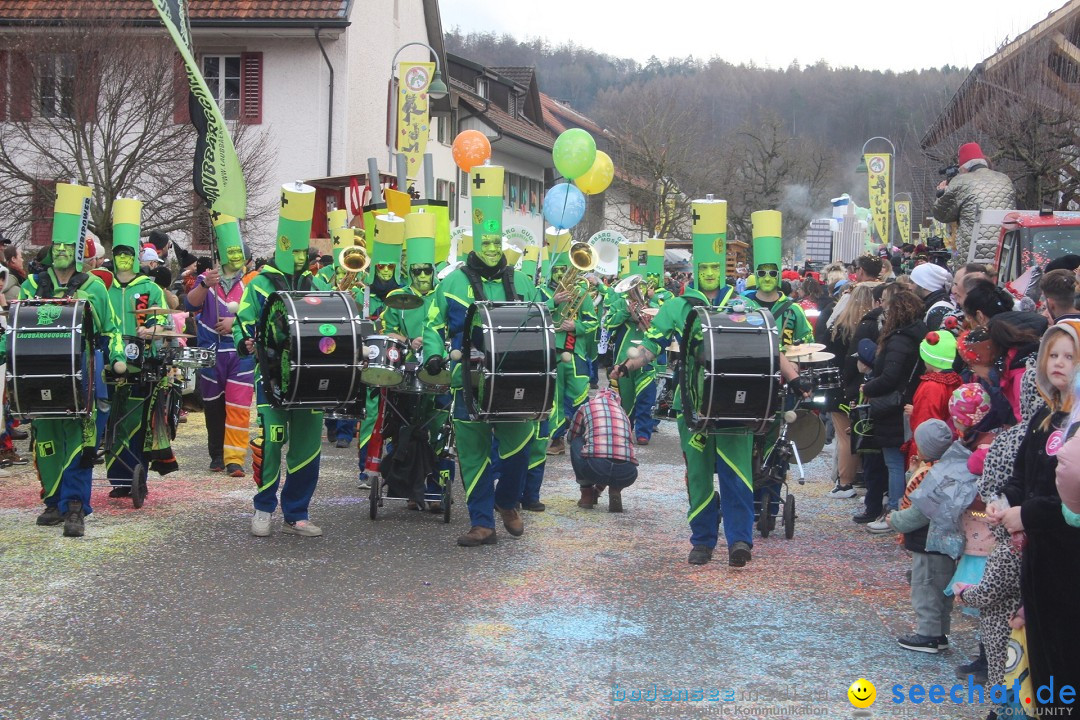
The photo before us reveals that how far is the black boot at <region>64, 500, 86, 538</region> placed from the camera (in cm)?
779

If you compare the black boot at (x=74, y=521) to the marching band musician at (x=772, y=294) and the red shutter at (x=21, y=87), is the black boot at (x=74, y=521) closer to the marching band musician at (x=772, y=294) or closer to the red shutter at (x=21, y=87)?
the marching band musician at (x=772, y=294)

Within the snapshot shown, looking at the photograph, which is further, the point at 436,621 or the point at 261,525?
the point at 261,525

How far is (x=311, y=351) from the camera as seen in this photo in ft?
24.8

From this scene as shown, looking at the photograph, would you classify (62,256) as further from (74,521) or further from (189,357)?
(74,521)

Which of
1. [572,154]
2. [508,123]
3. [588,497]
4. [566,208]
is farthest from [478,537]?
[508,123]

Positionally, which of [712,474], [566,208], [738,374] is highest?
[566,208]

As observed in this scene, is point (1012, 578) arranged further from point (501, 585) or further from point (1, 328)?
point (1, 328)

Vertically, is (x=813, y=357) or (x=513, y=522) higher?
(x=813, y=357)

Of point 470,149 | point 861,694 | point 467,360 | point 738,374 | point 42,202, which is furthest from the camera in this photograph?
point 42,202

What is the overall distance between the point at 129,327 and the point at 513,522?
3.15 metres

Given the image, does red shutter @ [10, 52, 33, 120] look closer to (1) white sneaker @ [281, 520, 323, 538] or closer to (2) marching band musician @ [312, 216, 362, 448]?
(2) marching band musician @ [312, 216, 362, 448]

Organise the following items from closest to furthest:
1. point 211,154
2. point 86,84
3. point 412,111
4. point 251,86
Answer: point 211,154 < point 412,111 < point 86,84 < point 251,86

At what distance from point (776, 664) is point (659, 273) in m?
10.9

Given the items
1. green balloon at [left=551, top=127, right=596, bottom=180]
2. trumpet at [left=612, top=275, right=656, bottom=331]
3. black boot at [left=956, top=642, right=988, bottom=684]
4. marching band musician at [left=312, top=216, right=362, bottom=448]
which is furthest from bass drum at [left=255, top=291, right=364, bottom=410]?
green balloon at [left=551, top=127, right=596, bottom=180]
